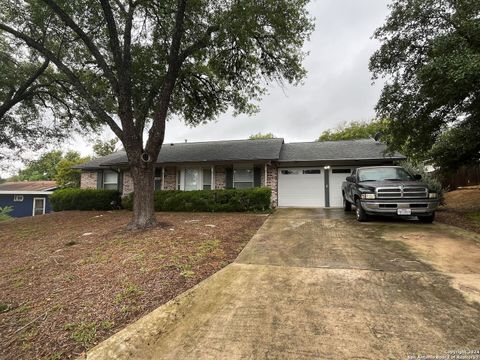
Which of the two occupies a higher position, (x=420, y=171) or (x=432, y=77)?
(x=432, y=77)

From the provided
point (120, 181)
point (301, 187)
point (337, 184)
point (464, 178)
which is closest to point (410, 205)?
point (337, 184)

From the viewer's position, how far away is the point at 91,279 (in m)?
4.12

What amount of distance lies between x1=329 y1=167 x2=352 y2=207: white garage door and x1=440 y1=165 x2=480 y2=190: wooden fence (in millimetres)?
6493

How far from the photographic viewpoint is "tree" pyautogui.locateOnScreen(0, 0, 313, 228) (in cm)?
770

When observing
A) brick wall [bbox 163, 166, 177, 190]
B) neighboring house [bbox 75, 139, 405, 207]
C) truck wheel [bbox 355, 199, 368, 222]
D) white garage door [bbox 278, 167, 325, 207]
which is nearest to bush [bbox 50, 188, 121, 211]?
neighboring house [bbox 75, 139, 405, 207]

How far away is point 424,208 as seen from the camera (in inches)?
291

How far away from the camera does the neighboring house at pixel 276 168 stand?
44.3 ft

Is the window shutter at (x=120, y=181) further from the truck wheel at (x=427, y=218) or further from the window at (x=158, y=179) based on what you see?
the truck wheel at (x=427, y=218)

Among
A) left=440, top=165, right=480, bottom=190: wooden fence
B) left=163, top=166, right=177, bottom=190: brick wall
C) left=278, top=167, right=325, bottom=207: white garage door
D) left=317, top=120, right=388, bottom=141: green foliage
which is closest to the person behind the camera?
left=278, top=167, right=325, bottom=207: white garage door

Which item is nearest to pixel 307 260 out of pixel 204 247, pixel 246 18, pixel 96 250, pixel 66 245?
pixel 204 247

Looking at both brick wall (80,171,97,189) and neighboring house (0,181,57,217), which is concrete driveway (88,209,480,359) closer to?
brick wall (80,171,97,189)

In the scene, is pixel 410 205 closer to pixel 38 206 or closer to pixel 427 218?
pixel 427 218

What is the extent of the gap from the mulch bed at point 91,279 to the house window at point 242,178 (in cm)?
659

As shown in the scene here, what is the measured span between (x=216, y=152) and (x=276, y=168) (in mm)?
3786
